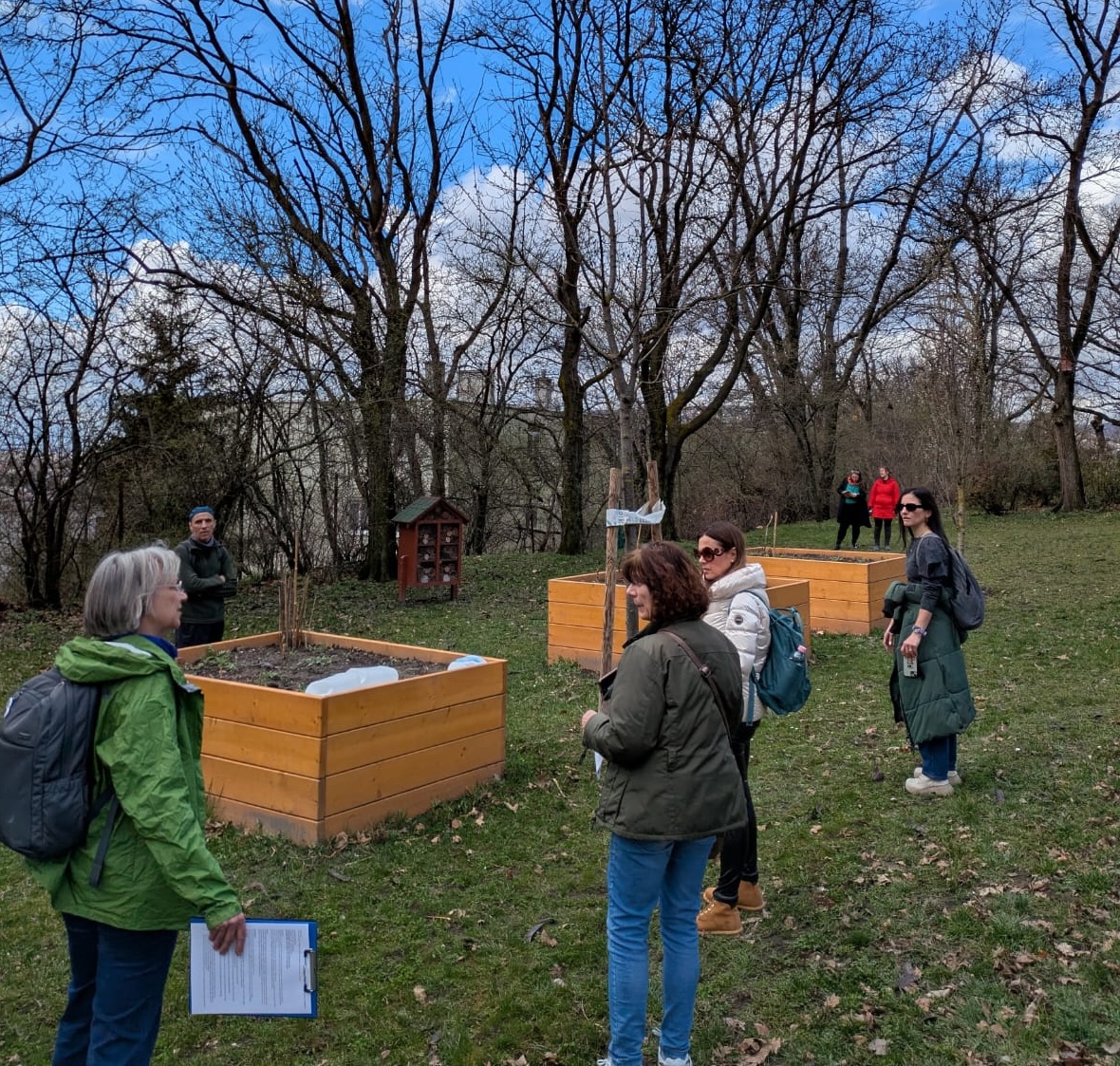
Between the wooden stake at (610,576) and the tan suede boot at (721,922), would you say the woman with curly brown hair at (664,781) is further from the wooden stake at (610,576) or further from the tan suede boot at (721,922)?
the wooden stake at (610,576)

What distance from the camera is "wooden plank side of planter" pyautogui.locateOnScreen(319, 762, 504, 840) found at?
4.85m

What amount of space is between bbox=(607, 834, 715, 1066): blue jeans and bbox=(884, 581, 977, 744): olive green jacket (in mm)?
2562

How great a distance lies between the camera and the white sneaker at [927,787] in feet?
16.9

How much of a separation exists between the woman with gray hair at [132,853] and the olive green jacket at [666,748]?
1.08 metres

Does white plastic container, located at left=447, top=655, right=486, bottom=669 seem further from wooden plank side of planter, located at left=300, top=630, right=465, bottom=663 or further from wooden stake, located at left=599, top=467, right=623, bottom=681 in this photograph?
wooden stake, located at left=599, top=467, right=623, bottom=681

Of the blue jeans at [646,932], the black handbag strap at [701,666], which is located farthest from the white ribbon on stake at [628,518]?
the blue jeans at [646,932]

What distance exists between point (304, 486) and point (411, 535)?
10.8 feet

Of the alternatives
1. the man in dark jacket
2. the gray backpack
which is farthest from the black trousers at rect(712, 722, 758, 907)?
the man in dark jacket

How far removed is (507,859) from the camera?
4715mm

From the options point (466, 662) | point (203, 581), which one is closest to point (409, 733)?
point (466, 662)

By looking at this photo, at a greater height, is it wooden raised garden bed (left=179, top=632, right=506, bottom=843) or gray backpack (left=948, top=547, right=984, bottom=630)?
gray backpack (left=948, top=547, right=984, bottom=630)

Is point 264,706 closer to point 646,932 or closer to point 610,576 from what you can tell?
point 610,576

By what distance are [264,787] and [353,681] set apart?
742 millimetres

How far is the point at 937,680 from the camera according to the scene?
192 inches
